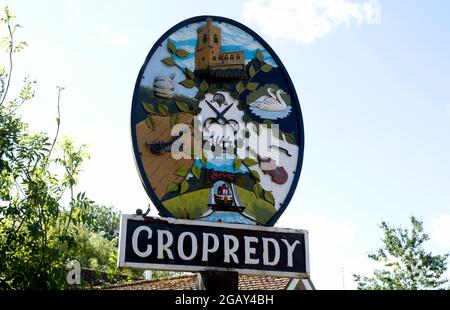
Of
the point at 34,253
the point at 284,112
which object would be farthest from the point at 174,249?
the point at 34,253

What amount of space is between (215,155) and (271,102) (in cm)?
106

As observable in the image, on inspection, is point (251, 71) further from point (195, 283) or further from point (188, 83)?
point (195, 283)

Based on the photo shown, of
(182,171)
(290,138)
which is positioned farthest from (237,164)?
(290,138)

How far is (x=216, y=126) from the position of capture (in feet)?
21.2

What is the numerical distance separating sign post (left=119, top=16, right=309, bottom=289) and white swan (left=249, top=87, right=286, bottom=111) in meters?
0.01

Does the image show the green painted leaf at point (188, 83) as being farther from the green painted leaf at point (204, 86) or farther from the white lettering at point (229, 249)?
the white lettering at point (229, 249)

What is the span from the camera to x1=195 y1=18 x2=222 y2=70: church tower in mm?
6555

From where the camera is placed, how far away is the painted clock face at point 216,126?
6043mm

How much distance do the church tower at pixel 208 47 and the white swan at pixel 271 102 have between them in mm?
682

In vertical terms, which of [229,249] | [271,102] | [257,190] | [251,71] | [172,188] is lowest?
[229,249]

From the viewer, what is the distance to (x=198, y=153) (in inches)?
247

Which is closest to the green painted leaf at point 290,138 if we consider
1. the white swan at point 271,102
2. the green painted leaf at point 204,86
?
the white swan at point 271,102

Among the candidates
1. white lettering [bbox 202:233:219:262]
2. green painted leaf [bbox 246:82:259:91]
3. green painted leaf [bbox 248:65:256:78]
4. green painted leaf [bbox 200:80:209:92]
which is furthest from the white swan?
white lettering [bbox 202:233:219:262]

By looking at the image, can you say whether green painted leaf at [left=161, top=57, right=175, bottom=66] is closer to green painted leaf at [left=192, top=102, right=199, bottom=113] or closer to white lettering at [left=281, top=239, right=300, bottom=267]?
green painted leaf at [left=192, top=102, right=199, bottom=113]
